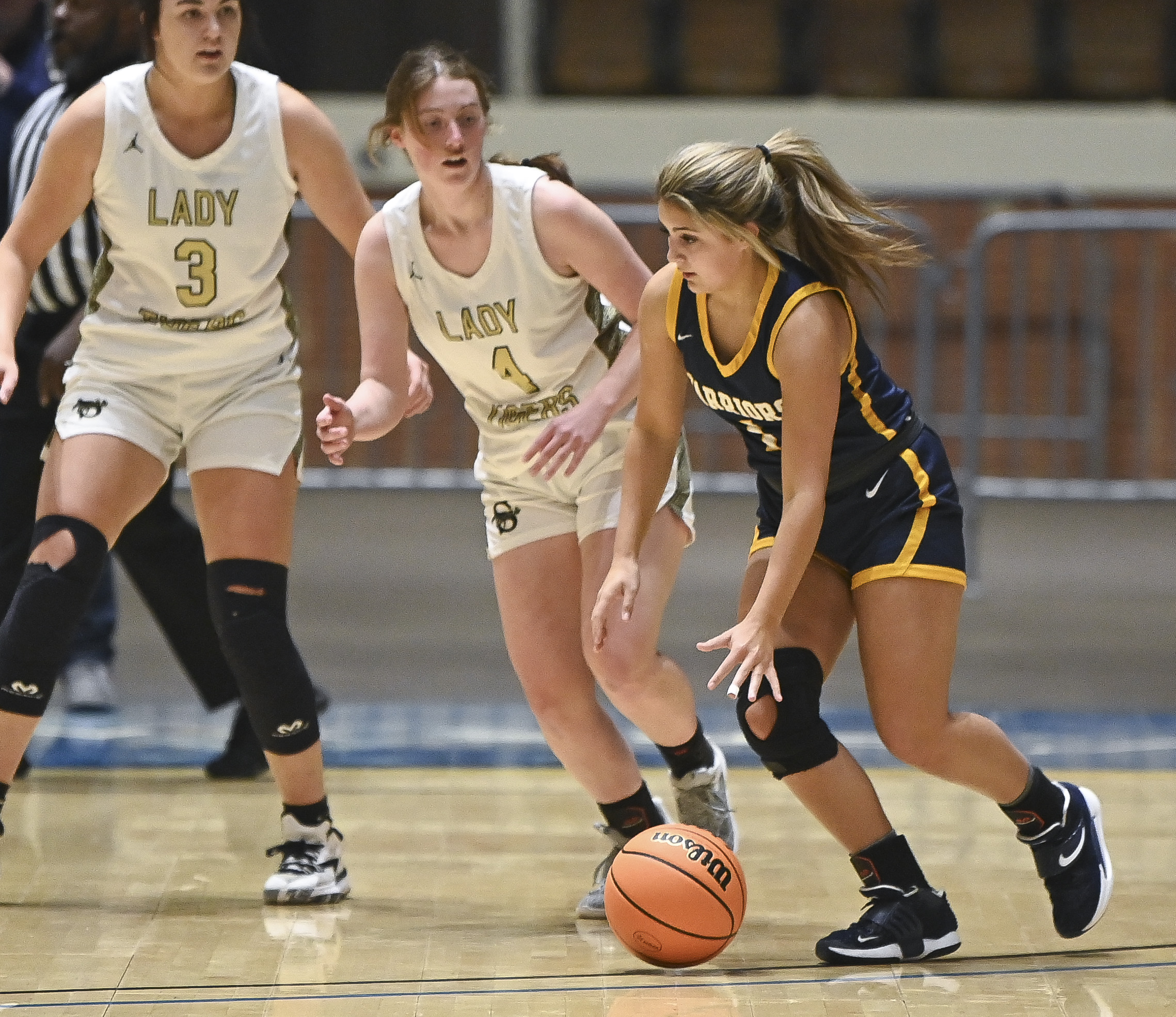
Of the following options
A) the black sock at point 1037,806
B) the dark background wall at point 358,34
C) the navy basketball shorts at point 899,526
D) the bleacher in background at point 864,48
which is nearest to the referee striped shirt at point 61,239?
the navy basketball shorts at point 899,526

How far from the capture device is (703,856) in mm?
2930

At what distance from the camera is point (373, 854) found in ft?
12.7

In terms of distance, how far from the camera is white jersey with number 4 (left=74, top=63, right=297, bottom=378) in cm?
340

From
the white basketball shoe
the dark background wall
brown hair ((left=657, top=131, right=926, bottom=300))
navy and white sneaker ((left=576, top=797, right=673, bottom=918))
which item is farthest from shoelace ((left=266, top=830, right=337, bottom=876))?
the dark background wall

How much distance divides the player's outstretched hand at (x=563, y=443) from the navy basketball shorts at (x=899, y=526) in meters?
0.37

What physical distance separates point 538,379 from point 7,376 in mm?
994

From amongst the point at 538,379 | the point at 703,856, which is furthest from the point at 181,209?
the point at 703,856

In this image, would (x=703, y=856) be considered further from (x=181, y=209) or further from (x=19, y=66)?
(x=19, y=66)

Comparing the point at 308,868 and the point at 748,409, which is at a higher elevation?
the point at 748,409

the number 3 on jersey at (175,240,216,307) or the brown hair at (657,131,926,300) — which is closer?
the brown hair at (657,131,926,300)

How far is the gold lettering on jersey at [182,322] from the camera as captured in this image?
3.48m

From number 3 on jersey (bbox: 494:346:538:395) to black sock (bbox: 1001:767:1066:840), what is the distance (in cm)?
119

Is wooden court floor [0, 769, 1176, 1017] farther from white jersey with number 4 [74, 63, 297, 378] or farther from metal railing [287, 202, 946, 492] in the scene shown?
metal railing [287, 202, 946, 492]

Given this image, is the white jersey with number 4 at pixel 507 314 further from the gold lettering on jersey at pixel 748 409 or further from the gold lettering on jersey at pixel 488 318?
the gold lettering on jersey at pixel 748 409
